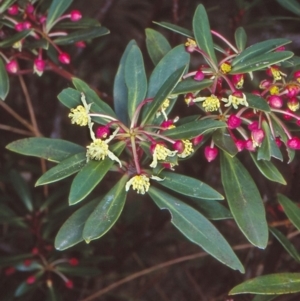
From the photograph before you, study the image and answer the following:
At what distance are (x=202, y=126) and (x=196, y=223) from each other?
174 millimetres

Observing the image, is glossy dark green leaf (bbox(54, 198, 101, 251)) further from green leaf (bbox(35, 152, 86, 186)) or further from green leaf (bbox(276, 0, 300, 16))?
green leaf (bbox(276, 0, 300, 16))

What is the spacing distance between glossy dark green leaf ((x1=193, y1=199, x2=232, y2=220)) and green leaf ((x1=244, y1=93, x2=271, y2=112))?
10.0 inches

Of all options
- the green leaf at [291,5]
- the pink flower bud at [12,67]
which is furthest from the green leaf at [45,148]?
the green leaf at [291,5]

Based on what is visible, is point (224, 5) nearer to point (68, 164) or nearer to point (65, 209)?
point (65, 209)

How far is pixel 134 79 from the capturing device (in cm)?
98

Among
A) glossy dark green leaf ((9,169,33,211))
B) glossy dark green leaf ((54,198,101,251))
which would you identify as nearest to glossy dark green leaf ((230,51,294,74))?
glossy dark green leaf ((54,198,101,251))

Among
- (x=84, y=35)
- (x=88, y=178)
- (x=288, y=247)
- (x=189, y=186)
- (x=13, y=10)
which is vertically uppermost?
(x=13, y=10)

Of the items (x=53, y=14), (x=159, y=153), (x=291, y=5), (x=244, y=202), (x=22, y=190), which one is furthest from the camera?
(x=22, y=190)

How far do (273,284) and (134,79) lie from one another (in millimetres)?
410

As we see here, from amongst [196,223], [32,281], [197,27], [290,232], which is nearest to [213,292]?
[290,232]

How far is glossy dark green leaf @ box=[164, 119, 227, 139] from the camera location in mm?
855

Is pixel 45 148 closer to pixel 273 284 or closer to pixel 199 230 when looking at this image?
pixel 199 230

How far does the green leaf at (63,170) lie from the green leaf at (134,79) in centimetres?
12

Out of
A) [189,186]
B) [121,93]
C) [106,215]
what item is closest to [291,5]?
[121,93]
